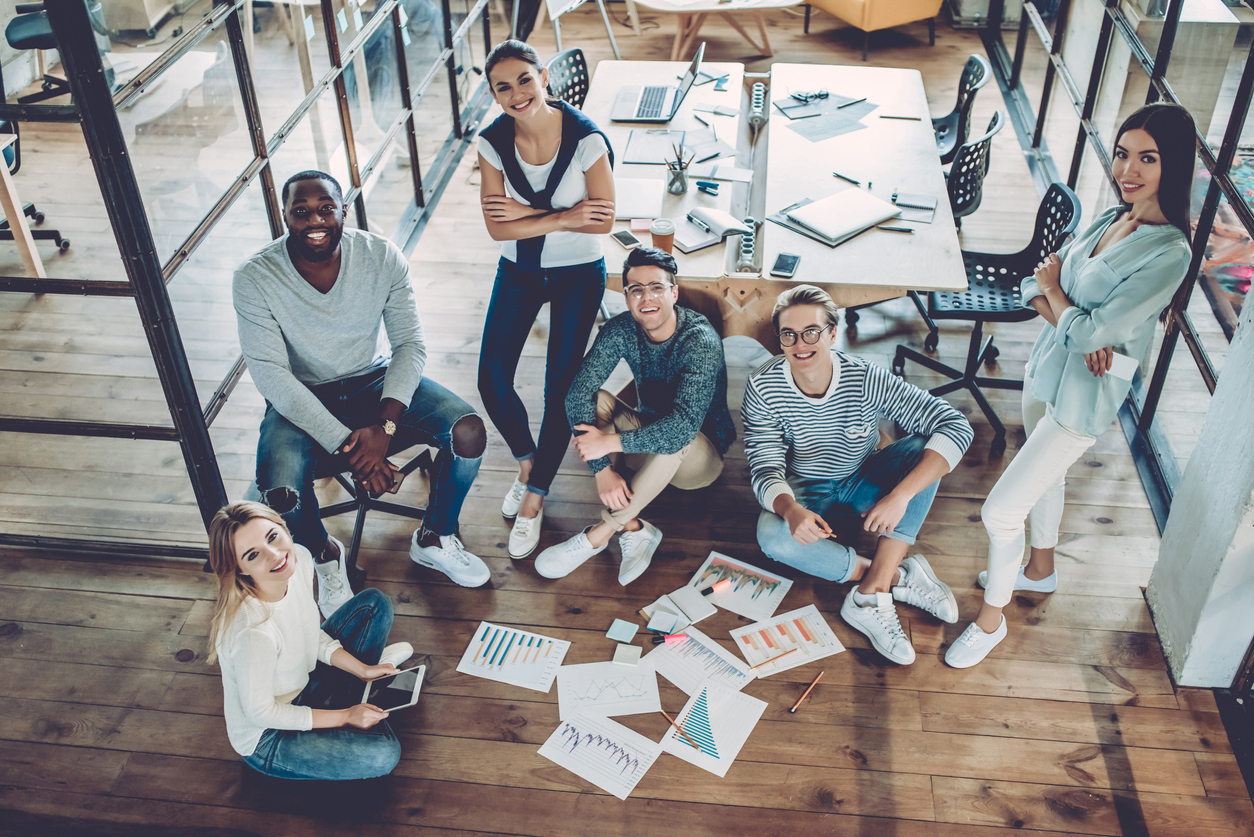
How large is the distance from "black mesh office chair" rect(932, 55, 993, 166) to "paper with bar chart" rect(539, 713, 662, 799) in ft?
8.60

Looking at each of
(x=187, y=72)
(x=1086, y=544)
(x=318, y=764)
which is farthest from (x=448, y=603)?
(x=1086, y=544)

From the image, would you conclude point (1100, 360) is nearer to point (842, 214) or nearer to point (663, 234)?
point (842, 214)

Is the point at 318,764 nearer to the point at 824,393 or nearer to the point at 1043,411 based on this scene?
Answer: the point at 824,393

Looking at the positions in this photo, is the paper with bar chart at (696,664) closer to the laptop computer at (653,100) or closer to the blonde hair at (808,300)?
the blonde hair at (808,300)

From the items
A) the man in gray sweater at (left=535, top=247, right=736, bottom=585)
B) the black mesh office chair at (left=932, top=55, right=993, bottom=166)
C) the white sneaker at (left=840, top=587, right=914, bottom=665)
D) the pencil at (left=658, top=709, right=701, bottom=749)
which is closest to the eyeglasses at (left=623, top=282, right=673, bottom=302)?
the man in gray sweater at (left=535, top=247, right=736, bottom=585)

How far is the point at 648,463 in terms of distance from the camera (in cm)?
313

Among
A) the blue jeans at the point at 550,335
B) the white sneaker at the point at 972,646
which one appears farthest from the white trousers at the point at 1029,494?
the blue jeans at the point at 550,335

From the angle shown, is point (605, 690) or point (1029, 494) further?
point (605, 690)

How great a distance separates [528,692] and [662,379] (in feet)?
3.35

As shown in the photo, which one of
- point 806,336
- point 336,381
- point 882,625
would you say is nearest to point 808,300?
point 806,336

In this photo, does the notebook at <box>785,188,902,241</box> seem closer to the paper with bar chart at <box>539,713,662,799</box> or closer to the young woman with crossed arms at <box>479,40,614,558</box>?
the young woman with crossed arms at <box>479,40,614,558</box>

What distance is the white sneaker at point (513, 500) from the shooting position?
3439 mm

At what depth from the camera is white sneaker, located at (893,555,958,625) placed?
3.02 m

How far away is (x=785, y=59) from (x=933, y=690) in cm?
510
